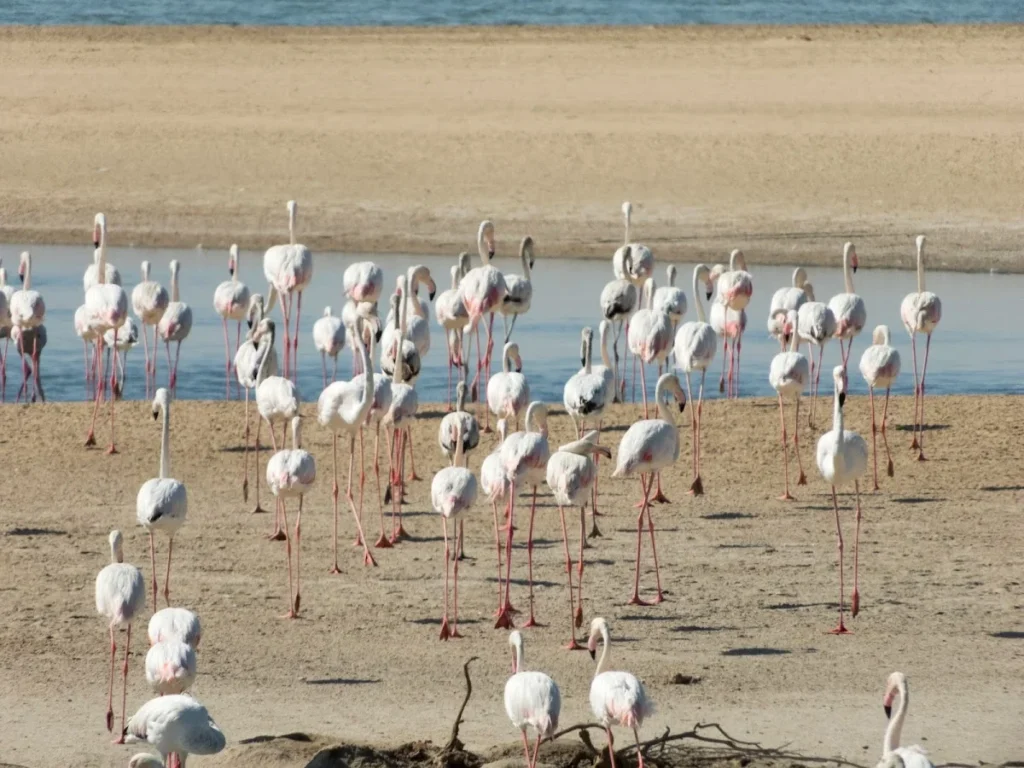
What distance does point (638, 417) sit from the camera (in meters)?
14.1

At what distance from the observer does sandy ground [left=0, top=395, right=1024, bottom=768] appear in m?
8.00

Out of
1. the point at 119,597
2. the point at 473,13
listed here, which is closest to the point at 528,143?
the point at 119,597

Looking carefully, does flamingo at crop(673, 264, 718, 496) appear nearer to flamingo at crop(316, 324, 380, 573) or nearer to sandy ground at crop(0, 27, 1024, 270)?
flamingo at crop(316, 324, 380, 573)

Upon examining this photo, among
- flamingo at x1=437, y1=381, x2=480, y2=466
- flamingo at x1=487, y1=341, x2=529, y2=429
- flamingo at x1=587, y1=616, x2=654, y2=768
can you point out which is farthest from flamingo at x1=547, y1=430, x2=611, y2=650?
flamingo at x1=587, y1=616, x2=654, y2=768

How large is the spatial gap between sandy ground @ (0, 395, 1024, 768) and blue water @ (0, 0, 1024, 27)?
2897cm

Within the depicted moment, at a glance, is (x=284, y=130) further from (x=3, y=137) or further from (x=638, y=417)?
(x=638, y=417)

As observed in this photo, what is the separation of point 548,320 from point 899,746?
38.8 feet

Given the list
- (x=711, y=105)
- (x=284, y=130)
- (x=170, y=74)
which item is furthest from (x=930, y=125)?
(x=170, y=74)

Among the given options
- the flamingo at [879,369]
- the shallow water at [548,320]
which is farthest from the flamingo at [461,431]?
the shallow water at [548,320]

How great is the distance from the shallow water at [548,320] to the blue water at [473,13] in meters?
20.0

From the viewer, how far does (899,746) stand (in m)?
6.46

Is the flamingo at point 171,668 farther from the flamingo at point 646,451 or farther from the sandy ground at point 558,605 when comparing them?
the flamingo at point 646,451

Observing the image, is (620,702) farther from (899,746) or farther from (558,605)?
(558,605)

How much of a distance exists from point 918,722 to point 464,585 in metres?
2.96
